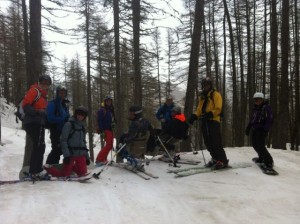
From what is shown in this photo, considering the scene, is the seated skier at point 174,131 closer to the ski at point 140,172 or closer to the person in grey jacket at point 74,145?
the ski at point 140,172

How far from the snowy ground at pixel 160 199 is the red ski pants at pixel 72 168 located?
0.52 metres

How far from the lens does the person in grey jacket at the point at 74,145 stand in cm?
769

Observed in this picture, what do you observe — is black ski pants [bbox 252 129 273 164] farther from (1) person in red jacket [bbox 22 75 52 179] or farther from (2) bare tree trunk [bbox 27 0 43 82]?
(2) bare tree trunk [bbox 27 0 43 82]

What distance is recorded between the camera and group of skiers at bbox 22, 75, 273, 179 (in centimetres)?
754

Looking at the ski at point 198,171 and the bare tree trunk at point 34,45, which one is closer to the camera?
the ski at point 198,171

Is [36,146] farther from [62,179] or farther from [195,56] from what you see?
[195,56]

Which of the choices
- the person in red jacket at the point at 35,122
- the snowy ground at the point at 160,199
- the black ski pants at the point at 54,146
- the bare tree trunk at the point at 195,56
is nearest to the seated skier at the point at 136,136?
the snowy ground at the point at 160,199

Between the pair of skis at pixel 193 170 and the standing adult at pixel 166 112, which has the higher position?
the standing adult at pixel 166 112

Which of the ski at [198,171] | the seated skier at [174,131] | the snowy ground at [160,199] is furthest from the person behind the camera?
the seated skier at [174,131]

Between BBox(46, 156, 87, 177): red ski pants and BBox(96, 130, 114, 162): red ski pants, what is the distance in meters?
1.91

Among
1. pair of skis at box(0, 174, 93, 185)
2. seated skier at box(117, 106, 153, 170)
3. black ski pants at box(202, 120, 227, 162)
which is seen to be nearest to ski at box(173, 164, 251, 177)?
black ski pants at box(202, 120, 227, 162)

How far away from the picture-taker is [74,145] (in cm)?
777

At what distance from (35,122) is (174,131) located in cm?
418

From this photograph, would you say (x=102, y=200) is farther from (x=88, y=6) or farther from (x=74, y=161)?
(x=88, y=6)
